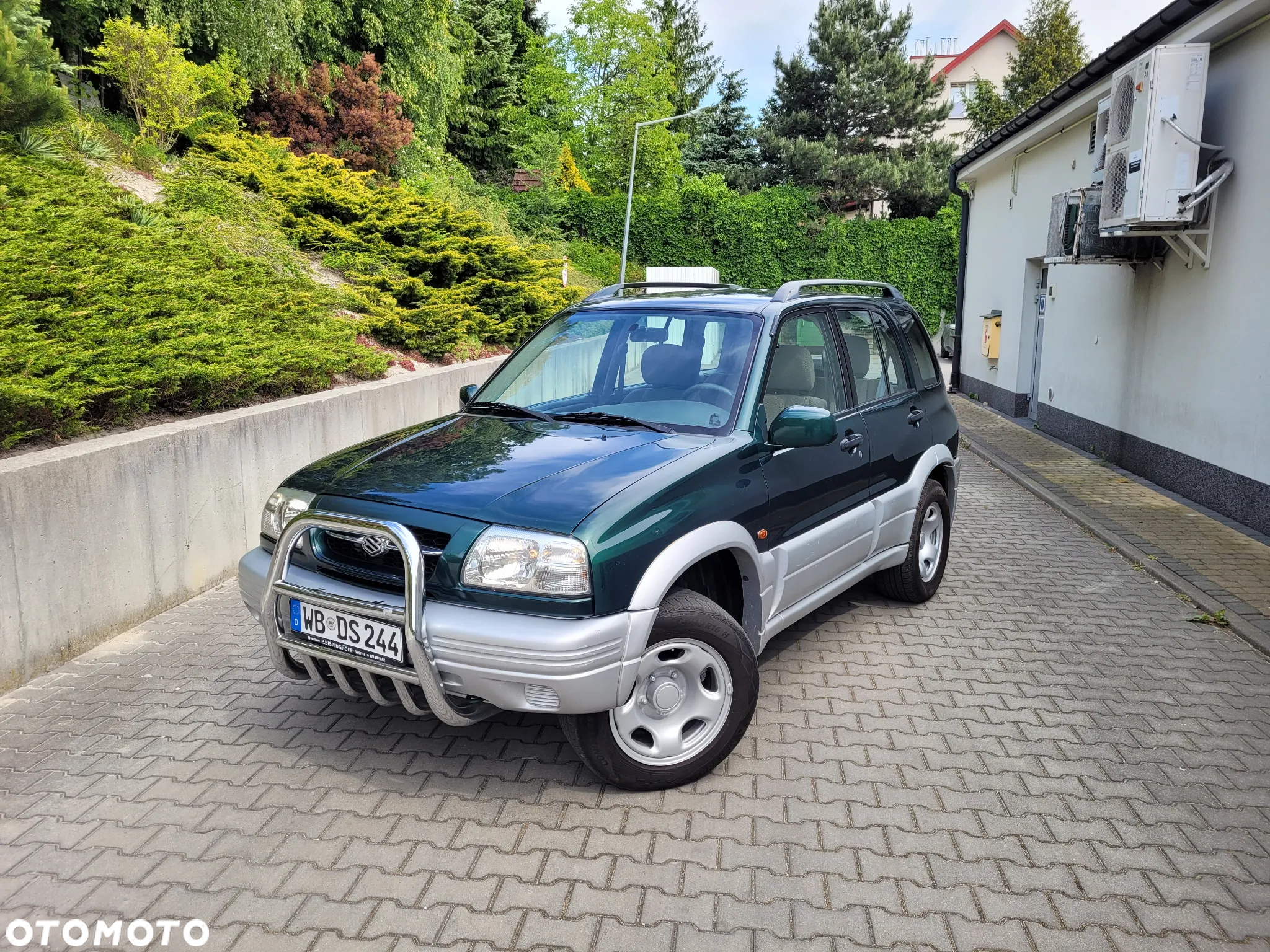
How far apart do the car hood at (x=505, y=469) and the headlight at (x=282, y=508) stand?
48 mm

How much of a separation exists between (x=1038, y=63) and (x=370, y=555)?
133ft

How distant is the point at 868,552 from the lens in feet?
17.3

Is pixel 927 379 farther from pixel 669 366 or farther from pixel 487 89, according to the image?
pixel 487 89

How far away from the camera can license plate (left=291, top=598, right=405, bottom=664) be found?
340cm

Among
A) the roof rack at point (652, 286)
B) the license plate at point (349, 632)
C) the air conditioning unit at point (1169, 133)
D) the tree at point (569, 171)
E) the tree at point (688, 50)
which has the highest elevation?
the tree at point (688, 50)

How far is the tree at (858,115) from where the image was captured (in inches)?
1702

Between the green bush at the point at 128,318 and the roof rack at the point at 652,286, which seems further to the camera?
the green bush at the point at 128,318

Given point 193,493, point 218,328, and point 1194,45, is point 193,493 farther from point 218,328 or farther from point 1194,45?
point 1194,45

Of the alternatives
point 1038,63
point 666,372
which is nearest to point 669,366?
point 666,372

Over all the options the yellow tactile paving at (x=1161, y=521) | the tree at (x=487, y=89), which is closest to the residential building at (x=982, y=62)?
the tree at (x=487, y=89)

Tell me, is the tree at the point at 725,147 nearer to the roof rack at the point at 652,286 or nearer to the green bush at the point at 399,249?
the green bush at the point at 399,249

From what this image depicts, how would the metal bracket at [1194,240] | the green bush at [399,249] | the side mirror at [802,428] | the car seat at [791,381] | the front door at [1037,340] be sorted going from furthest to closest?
the front door at [1037,340] → the green bush at [399,249] → the metal bracket at [1194,240] → the car seat at [791,381] → the side mirror at [802,428]

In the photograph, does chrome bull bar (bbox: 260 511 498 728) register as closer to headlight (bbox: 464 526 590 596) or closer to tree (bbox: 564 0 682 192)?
headlight (bbox: 464 526 590 596)

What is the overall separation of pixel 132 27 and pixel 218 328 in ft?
31.0
